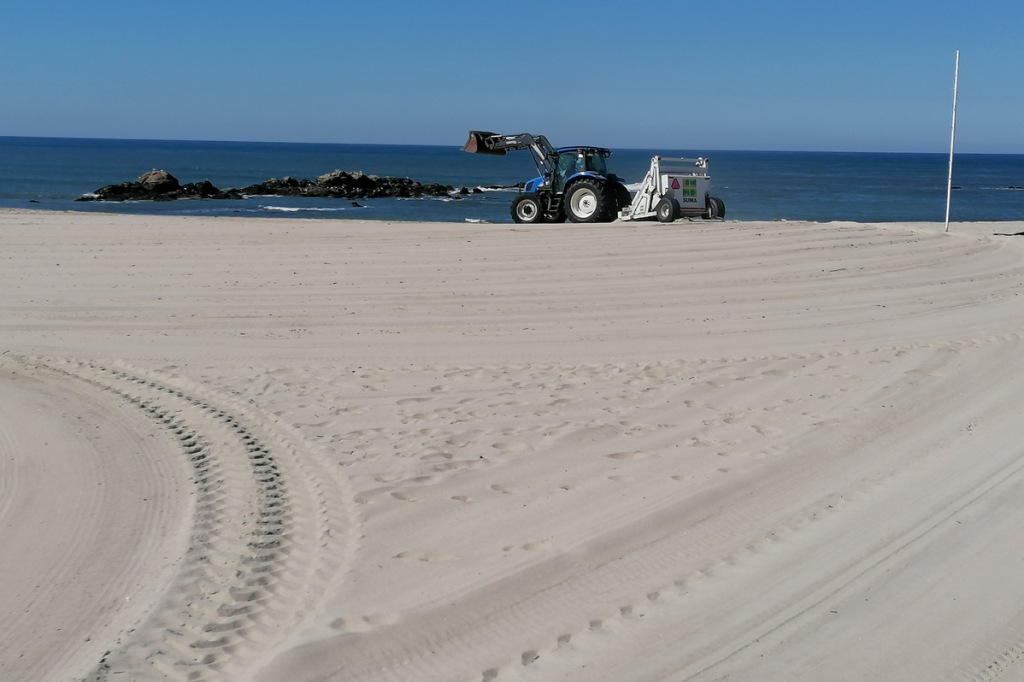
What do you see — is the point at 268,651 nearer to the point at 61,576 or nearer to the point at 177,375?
the point at 61,576

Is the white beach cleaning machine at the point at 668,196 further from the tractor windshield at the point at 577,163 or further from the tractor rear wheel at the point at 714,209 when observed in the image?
the tractor windshield at the point at 577,163

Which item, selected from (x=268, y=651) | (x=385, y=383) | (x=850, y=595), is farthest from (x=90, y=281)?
(x=850, y=595)

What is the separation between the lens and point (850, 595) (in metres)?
4.71

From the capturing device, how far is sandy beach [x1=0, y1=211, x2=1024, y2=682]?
4273 mm

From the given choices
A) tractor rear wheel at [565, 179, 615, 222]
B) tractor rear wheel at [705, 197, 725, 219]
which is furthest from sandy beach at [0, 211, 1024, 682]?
tractor rear wheel at [705, 197, 725, 219]

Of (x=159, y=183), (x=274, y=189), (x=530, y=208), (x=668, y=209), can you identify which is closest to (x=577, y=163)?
(x=530, y=208)

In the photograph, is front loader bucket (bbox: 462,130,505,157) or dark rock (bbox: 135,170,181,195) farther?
dark rock (bbox: 135,170,181,195)

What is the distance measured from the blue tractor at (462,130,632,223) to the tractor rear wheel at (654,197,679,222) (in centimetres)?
129

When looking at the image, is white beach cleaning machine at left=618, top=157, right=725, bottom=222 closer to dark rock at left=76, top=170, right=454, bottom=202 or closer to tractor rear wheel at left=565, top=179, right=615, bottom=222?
tractor rear wheel at left=565, top=179, right=615, bottom=222

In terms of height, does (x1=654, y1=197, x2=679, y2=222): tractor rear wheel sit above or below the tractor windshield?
below

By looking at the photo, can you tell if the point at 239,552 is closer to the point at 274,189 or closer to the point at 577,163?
the point at 577,163

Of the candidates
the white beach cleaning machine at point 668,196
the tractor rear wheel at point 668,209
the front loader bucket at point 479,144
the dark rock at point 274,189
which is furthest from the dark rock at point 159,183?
the tractor rear wheel at point 668,209

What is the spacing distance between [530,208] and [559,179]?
0.87m

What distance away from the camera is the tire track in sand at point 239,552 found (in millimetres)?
4152
